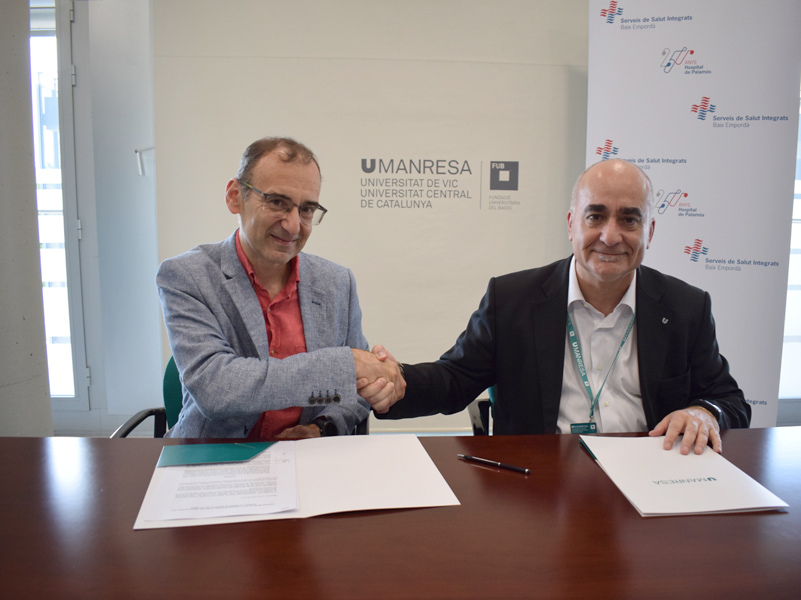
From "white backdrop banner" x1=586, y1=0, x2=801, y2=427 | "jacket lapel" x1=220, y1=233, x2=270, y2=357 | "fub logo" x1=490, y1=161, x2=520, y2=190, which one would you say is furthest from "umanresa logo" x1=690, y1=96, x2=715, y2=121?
"jacket lapel" x1=220, y1=233, x2=270, y2=357

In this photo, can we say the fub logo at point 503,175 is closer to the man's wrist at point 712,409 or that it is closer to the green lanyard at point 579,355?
the green lanyard at point 579,355

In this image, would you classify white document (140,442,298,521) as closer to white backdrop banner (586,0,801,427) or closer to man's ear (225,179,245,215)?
man's ear (225,179,245,215)

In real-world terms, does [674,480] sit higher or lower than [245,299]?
lower

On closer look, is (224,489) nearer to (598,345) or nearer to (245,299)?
(245,299)

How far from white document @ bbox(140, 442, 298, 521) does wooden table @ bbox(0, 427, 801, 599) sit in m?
0.04

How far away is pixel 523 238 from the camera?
4.11 metres

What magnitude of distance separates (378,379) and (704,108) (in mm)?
3337

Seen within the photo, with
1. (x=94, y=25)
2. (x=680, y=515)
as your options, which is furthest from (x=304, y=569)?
(x=94, y=25)

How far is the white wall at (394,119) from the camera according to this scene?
150 inches

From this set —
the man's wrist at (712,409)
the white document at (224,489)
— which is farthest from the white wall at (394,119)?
the white document at (224,489)

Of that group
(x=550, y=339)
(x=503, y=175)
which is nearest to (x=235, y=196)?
(x=550, y=339)

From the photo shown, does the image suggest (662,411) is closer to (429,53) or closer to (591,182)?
(591,182)

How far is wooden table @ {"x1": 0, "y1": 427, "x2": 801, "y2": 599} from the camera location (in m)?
0.81

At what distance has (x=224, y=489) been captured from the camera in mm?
1092
